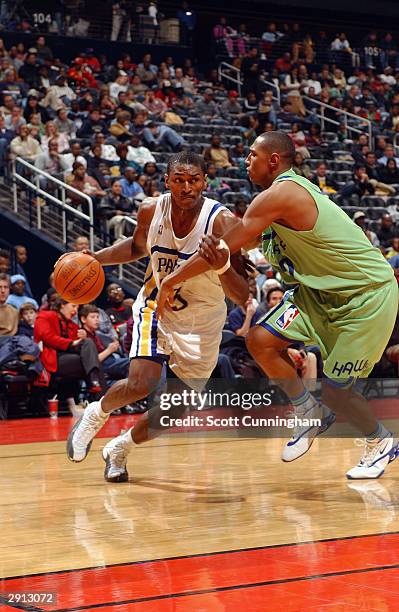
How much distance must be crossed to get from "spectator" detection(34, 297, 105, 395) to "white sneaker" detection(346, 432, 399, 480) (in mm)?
4450

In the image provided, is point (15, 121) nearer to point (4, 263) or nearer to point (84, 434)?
point (4, 263)

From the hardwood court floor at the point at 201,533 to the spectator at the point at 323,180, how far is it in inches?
444

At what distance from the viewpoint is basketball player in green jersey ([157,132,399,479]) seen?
5391mm

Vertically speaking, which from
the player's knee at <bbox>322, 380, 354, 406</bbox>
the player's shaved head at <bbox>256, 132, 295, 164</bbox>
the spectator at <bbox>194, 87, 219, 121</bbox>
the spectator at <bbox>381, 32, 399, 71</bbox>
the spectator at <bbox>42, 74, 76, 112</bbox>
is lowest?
the spectator at <bbox>381, 32, 399, 71</bbox>

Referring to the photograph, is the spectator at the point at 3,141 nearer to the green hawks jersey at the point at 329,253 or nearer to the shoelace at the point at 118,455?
the shoelace at the point at 118,455

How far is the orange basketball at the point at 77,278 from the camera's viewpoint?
5945 millimetres

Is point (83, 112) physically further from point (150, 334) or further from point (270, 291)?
point (150, 334)

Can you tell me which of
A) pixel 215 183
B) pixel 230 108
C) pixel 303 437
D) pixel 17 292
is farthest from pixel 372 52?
pixel 303 437

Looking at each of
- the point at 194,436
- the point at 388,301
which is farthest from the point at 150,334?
the point at 194,436

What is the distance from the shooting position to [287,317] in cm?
564

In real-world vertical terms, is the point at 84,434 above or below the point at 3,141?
above

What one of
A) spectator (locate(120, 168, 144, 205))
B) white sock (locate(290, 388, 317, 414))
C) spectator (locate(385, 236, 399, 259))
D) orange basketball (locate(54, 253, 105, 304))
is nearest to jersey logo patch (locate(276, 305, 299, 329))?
white sock (locate(290, 388, 317, 414))

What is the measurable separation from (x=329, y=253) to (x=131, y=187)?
9.48m

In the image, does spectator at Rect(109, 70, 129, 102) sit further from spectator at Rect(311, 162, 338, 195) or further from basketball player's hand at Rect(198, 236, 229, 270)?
basketball player's hand at Rect(198, 236, 229, 270)
